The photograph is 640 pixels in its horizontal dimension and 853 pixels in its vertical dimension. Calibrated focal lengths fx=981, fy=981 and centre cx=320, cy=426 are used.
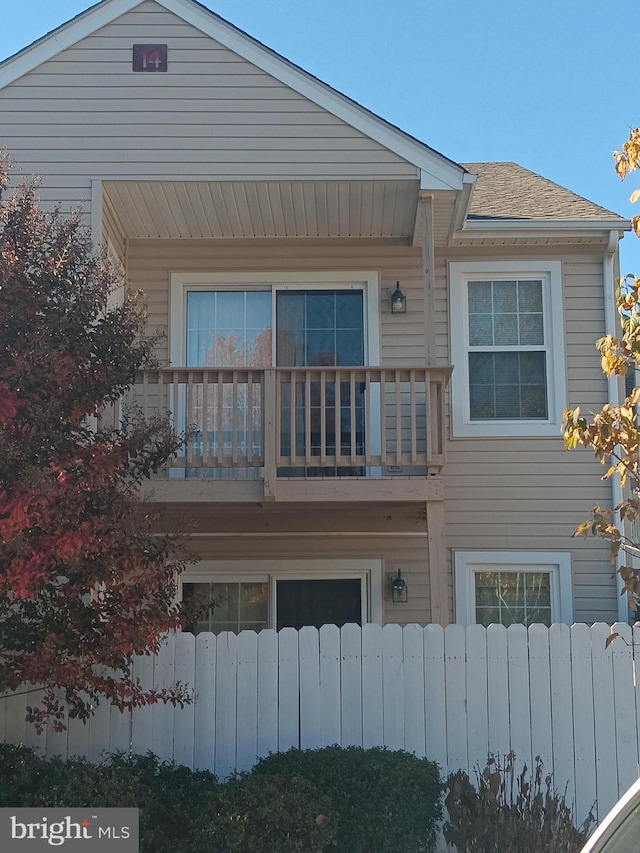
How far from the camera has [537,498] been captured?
9.79 m

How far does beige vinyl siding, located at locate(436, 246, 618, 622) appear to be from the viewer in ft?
32.0

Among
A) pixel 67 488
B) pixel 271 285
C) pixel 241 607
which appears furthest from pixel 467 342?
pixel 67 488

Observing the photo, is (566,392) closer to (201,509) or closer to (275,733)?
(201,509)

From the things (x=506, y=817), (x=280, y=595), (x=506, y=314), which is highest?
(x=506, y=314)

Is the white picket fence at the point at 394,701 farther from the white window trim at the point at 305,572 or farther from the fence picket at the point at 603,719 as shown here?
the white window trim at the point at 305,572

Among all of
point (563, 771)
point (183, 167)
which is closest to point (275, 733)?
point (563, 771)

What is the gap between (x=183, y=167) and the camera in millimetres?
8617

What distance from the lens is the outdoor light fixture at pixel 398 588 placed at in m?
9.77

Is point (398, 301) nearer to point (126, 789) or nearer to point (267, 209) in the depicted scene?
point (267, 209)

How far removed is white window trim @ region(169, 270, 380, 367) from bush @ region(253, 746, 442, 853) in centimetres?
492

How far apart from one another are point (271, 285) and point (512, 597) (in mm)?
4032

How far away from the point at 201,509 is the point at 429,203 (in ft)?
11.3

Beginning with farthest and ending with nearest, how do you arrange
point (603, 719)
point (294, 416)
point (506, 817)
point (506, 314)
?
point (506, 314), point (294, 416), point (603, 719), point (506, 817)

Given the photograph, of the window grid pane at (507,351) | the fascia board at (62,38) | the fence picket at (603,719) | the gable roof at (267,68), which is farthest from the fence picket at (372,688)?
the fascia board at (62,38)
